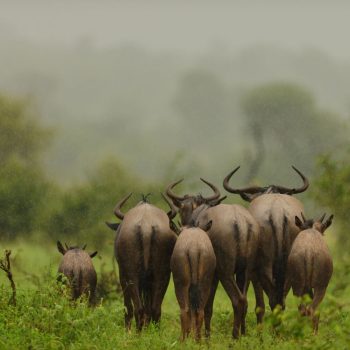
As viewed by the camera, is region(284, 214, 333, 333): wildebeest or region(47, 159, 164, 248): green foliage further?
region(47, 159, 164, 248): green foliage

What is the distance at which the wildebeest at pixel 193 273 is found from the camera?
11.2m

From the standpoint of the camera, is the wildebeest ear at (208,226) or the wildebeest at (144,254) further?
the wildebeest at (144,254)

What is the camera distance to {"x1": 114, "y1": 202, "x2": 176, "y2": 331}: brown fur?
11984mm

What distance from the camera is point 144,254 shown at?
11977 mm

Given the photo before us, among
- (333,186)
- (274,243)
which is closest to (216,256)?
(274,243)

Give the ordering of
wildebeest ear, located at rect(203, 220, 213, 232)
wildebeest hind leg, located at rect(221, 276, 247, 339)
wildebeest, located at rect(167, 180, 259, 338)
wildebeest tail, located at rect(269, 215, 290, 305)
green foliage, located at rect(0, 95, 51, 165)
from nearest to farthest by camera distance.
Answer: wildebeest ear, located at rect(203, 220, 213, 232)
wildebeest, located at rect(167, 180, 259, 338)
wildebeest hind leg, located at rect(221, 276, 247, 339)
wildebeest tail, located at rect(269, 215, 290, 305)
green foliage, located at rect(0, 95, 51, 165)

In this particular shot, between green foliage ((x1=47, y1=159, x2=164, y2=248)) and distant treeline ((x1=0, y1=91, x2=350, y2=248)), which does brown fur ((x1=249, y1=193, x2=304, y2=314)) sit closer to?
distant treeline ((x1=0, y1=91, x2=350, y2=248))

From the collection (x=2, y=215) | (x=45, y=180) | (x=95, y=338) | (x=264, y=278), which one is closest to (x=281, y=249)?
Result: (x=264, y=278)

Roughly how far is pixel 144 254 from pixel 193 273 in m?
1.10

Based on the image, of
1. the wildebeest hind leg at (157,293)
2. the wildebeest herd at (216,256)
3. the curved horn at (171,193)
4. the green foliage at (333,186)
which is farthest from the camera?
the green foliage at (333,186)

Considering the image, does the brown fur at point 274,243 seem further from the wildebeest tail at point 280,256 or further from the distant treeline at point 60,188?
the distant treeline at point 60,188

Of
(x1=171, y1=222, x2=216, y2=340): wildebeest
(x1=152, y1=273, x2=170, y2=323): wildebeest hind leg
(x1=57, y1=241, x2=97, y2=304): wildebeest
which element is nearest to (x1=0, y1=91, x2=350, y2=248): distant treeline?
(x1=57, y1=241, x2=97, y2=304): wildebeest

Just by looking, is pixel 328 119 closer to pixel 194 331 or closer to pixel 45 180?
pixel 45 180

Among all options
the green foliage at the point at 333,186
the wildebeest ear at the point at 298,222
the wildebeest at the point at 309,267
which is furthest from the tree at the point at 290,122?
the wildebeest at the point at 309,267
